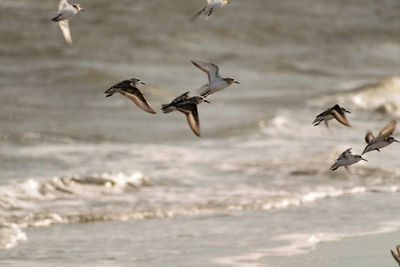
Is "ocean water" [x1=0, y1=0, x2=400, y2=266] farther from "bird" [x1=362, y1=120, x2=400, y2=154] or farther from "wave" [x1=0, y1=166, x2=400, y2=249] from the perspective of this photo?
"bird" [x1=362, y1=120, x2=400, y2=154]

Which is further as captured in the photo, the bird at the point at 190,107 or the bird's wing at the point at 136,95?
the bird's wing at the point at 136,95

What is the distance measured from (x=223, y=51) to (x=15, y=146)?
10832mm

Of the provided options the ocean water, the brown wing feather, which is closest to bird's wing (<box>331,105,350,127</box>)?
the brown wing feather

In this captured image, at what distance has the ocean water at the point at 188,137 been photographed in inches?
350

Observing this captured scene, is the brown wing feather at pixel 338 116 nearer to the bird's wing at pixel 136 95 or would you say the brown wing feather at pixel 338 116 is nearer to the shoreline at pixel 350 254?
the bird's wing at pixel 136 95

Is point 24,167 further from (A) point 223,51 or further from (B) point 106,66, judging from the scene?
(A) point 223,51

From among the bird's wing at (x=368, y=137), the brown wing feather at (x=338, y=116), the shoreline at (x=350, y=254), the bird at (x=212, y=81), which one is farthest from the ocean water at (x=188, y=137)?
the brown wing feather at (x=338, y=116)

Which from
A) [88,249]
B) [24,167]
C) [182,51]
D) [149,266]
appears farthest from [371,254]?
[182,51]

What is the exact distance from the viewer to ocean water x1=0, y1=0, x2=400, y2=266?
8.88 m

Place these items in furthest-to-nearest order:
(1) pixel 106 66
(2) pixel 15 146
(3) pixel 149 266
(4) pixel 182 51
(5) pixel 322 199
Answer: (4) pixel 182 51, (1) pixel 106 66, (2) pixel 15 146, (5) pixel 322 199, (3) pixel 149 266

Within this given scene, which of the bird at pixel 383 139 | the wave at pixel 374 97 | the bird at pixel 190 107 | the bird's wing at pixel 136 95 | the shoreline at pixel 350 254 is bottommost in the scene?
the shoreline at pixel 350 254

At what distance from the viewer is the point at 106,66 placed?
2053 centimetres

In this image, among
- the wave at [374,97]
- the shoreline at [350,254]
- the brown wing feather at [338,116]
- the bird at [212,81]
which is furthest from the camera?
the wave at [374,97]

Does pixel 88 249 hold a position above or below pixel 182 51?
below
